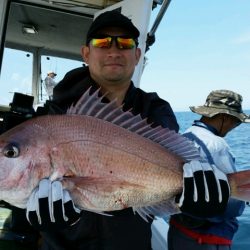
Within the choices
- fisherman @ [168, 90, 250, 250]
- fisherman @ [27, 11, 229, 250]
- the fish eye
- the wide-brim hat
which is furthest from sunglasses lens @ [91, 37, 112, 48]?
the wide-brim hat

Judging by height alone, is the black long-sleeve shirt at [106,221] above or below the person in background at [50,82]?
below

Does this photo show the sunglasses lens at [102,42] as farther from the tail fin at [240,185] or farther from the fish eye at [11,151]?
the tail fin at [240,185]

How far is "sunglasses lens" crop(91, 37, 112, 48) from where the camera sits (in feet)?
7.16

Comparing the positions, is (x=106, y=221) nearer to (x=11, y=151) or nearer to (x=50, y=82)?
(x=11, y=151)

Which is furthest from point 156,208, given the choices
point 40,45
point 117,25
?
point 40,45

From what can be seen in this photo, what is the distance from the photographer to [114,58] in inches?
84.5

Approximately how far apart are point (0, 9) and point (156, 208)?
139 inches

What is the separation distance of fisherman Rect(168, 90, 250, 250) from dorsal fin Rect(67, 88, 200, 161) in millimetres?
1142

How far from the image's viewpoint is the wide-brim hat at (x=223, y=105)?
342 centimetres

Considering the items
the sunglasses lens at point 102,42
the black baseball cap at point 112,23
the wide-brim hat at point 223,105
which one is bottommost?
the wide-brim hat at point 223,105

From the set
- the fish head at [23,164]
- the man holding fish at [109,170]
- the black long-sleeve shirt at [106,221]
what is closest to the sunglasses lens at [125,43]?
the black long-sleeve shirt at [106,221]

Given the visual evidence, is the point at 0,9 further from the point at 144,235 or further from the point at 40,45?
the point at 40,45

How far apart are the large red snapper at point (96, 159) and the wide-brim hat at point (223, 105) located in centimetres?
165

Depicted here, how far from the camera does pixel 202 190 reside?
5.97ft
